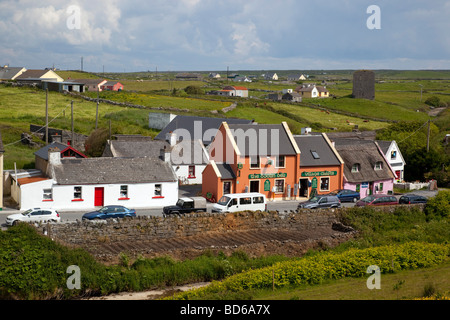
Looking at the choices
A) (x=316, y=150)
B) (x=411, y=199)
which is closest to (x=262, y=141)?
(x=316, y=150)

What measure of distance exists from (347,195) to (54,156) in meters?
23.6

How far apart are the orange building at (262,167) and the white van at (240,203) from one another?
18.8ft

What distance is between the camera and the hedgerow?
26484mm

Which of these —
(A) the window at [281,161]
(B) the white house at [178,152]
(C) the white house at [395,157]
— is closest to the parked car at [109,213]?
(B) the white house at [178,152]

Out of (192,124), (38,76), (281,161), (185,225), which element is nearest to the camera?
(185,225)

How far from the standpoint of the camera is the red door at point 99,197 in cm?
4241

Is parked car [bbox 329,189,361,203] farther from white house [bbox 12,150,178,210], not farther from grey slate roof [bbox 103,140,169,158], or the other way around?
grey slate roof [bbox 103,140,169,158]

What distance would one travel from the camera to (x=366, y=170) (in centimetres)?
5253

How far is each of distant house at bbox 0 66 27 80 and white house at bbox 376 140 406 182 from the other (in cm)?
9370

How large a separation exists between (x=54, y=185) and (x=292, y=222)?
17.2 metres

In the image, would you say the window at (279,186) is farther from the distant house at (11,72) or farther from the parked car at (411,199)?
the distant house at (11,72)

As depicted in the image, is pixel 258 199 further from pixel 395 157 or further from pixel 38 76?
pixel 38 76

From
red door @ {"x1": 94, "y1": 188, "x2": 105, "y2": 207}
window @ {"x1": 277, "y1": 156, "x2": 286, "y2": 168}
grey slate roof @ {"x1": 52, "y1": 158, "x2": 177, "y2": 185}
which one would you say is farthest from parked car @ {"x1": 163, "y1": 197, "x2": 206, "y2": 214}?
window @ {"x1": 277, "y1": 156, "x2": 286, "y2": 168}
